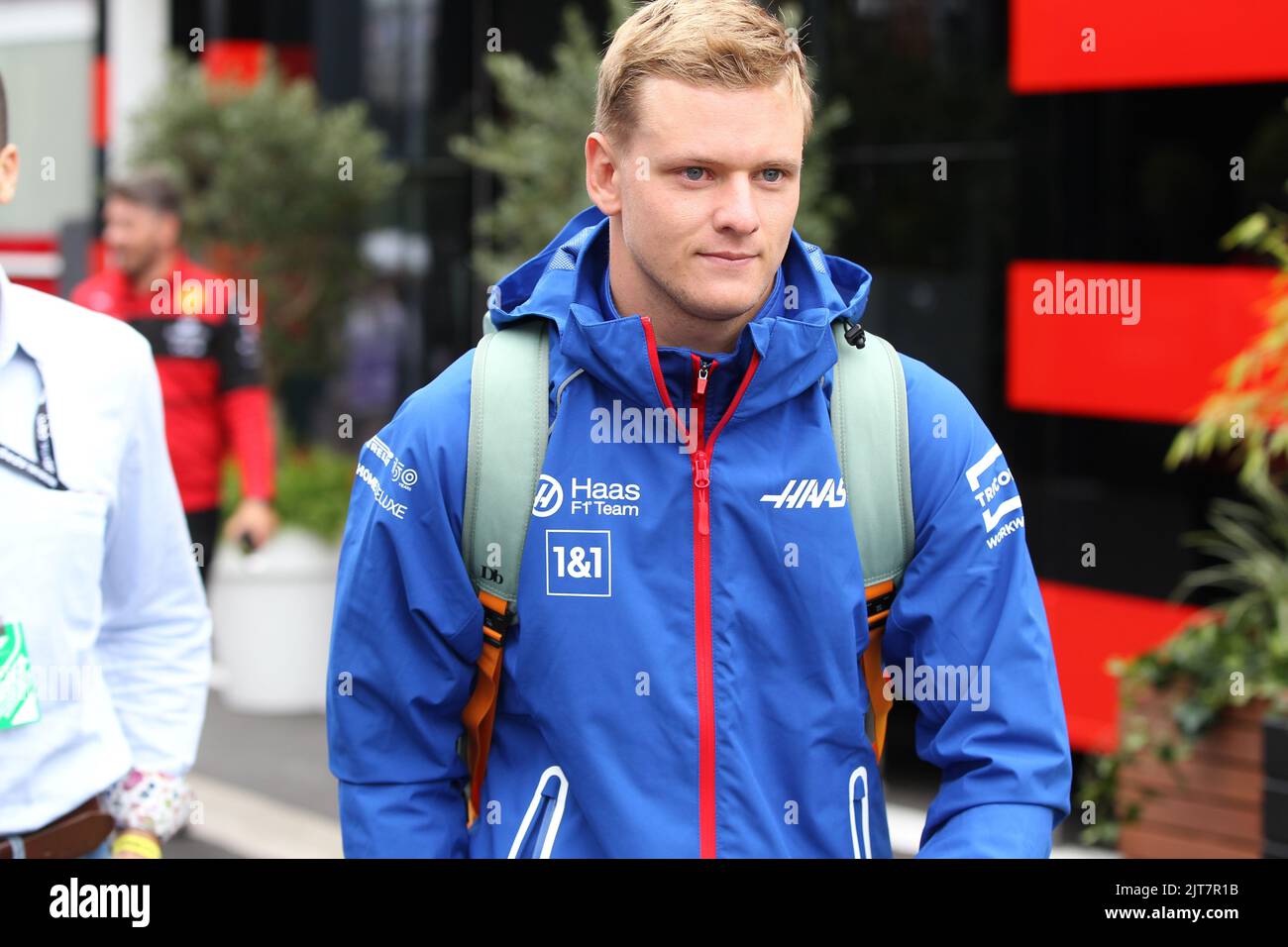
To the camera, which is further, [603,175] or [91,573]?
[91,573]

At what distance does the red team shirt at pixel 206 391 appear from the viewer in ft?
22.2

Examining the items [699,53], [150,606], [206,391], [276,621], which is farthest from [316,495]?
[699,53]

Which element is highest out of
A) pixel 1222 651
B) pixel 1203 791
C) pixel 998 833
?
pixel 998 833

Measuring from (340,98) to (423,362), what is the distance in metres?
1.83

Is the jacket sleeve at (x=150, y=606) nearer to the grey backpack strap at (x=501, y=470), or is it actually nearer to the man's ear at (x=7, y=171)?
the man's ear at (x=7, y=171)

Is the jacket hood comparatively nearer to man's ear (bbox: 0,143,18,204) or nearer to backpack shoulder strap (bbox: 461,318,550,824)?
backpack shoulder strap (bbox: 461,318,550,824)

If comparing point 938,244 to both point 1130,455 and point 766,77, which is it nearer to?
point 1130,455

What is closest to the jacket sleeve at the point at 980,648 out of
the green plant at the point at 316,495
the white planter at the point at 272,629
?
the white planter at the point at 272,629

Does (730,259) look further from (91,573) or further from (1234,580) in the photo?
(1234,580)

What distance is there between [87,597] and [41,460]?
0.72ft

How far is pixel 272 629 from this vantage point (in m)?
9.72

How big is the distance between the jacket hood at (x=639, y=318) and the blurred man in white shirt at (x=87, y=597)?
679 millimetres

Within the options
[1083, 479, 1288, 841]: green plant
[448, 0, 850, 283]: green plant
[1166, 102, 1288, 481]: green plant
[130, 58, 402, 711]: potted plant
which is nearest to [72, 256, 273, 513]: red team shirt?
[448, 0, 850, 283]: green plant

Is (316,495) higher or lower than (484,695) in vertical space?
lower
